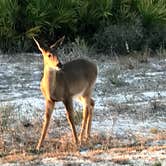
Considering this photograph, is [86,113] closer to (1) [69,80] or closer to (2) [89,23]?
(1) [69,80]

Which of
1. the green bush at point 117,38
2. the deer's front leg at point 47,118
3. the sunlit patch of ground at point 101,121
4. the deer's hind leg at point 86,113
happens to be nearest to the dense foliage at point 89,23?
the green bush at point 117,38

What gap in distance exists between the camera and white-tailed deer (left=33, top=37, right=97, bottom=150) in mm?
9531

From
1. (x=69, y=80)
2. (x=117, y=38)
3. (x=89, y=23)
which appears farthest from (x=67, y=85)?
(x=89, y=23)

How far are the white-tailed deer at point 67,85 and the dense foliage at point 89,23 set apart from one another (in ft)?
23.6

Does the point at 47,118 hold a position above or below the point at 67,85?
below

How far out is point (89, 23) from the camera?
19.2 metres

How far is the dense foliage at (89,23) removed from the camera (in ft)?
58.9

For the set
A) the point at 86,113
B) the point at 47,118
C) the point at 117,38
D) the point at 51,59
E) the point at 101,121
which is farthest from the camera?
the point at 117,38

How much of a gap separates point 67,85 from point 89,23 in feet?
31.4

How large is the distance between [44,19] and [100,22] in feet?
6.32

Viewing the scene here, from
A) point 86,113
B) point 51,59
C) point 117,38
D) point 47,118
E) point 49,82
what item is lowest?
point 117,38

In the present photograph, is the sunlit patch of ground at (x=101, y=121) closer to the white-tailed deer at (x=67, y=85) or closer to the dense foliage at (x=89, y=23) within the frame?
the white-tailed deer at (x=67, y=85)

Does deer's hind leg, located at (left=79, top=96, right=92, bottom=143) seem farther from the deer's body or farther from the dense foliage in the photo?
the dense foliage

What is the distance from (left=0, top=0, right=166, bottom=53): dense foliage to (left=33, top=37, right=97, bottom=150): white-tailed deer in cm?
720
